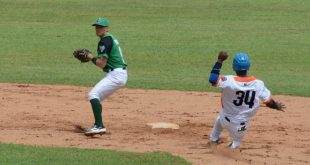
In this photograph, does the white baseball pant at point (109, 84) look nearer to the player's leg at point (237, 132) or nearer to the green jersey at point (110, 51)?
the green jersey at point (110, 51)

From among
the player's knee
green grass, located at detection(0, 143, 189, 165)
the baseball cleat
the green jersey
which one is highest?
the green jersey

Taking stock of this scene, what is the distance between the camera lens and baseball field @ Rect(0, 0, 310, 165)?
442 inches

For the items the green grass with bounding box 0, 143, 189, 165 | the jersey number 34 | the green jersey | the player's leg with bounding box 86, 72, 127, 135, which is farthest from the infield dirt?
the green jersey

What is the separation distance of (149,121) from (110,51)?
202 cm

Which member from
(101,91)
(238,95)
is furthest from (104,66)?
(238,95)

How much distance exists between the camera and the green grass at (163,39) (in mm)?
19594

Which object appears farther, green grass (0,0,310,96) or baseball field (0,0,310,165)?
green grass (0,0,310,96)

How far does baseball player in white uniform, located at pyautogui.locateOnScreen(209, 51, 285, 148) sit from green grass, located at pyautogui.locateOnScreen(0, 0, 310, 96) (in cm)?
646

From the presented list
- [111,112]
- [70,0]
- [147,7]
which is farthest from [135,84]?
[70,0]

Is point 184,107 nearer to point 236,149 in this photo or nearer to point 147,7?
point 236,149

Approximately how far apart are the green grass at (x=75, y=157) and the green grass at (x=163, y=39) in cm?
745

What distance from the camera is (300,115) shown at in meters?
14.9

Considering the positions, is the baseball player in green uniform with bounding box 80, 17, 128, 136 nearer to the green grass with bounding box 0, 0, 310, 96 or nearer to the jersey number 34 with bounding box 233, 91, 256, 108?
the jersey number 34 with bounding box 233, 91, 256, 108

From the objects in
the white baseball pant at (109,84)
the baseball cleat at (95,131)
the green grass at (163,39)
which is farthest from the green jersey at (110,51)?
the green grass at (163,39)
